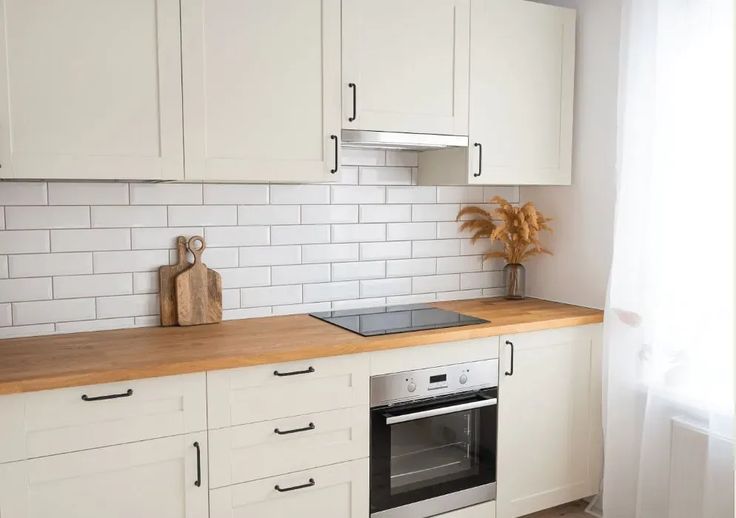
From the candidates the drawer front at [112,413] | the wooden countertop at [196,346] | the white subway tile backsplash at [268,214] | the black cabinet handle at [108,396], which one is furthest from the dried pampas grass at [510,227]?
the black cabinet handle at [108,396]

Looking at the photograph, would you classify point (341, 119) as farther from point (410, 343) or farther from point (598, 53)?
point (598, 53)

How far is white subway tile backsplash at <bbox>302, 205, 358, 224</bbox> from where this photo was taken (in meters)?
2.93

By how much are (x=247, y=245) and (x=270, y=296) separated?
240 mm

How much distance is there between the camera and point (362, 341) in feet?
7.82

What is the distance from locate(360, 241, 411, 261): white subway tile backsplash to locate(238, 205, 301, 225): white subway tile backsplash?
362mm

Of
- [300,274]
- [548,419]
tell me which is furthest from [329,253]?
[548,419]

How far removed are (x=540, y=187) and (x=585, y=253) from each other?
0.43 meters

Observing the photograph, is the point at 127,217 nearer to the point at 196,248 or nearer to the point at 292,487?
the point at 196,248

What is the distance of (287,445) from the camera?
2.30 m

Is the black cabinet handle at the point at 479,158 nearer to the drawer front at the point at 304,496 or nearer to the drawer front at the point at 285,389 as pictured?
the drawer front at the point at 285,389

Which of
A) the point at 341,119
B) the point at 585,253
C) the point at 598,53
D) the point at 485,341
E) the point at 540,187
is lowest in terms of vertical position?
the point at 485,341

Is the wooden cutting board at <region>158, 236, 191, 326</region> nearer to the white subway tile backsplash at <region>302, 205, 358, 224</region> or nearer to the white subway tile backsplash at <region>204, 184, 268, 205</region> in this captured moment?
the white subway tile backsplash at <region>204, 184, 268, 205</region>

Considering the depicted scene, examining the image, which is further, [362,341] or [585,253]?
[585,253]

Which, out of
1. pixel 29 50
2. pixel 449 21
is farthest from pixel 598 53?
pixel 29 50
